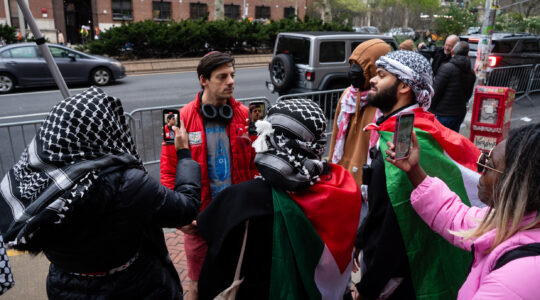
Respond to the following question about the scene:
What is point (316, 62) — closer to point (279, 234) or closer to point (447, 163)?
point (447, 163)

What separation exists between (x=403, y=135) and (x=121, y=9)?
43006mm

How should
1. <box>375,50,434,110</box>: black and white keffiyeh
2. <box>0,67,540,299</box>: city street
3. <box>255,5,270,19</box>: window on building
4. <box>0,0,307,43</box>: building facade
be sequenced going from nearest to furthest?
<box>375,50,434,110</box>: black and white keffiyeh < <box>0,67,540,299</box>: city street < <box>0,0,307,43</box>: building facade < <box>255,5,270,19</box>: window on building

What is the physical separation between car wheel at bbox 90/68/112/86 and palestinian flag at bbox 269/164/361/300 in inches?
584

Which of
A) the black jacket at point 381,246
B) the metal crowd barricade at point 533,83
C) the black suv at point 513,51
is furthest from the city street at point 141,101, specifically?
the black jacket at point 381,246

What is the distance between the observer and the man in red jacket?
116 inches

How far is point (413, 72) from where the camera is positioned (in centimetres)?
272

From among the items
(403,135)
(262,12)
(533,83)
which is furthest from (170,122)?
(262,12)

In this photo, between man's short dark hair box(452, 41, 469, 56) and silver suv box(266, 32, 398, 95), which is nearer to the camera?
man's short dark hair box(452, 41, 469, 56)

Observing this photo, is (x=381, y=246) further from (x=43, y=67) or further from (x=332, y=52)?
(x=43, y=67)

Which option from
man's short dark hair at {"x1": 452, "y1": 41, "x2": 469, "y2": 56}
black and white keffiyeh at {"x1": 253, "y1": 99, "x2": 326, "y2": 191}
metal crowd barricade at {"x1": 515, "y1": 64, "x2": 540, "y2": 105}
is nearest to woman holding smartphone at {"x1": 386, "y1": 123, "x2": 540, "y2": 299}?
black and white keffiyeh at {"x1": 253, "y1": 99, "x2": 326, "y2": 191}

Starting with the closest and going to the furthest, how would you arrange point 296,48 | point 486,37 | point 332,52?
point 486,37 → point 332,52 → point 296,48

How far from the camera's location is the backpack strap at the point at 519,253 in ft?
4.35

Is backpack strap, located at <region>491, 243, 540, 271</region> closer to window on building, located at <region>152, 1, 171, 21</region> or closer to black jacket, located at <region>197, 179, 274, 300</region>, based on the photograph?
black jacket, located at <region>197, 179, 274, 300</region>

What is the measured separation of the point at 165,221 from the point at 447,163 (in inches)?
61.9
